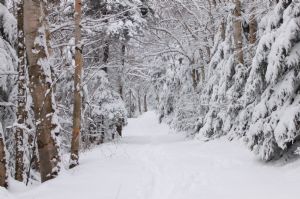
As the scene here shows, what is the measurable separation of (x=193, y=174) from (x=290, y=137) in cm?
249

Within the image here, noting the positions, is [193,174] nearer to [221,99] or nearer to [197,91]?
[221,99]

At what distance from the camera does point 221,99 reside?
18.4 metres

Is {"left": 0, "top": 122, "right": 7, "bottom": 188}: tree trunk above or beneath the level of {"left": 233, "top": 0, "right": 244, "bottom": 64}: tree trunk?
beneath

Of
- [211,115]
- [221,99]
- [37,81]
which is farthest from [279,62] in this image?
[211,115]

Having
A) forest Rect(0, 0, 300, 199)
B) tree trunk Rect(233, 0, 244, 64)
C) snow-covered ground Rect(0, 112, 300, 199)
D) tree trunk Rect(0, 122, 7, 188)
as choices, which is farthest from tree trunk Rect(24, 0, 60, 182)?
tree trunk Rect(233, 0, 244, 64)

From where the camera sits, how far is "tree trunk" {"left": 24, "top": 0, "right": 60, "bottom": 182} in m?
8.08

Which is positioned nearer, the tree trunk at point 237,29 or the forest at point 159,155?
the forest at point 159,155

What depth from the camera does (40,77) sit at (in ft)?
26.9

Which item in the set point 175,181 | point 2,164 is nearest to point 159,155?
point 175,181

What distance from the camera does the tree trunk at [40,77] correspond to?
318 inches

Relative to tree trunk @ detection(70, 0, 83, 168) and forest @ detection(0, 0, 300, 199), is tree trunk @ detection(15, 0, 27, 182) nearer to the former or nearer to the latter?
forest @ detection(0, 0, 300, 199)

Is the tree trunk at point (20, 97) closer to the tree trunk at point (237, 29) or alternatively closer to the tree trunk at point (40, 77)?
the tree trunk at point (40, 77)

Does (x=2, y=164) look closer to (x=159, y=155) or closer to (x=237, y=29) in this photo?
(x=159, y=155)

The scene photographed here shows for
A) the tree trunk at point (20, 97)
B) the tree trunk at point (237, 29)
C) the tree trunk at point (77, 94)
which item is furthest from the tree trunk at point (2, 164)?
the tree trunk at point (237, 29)
